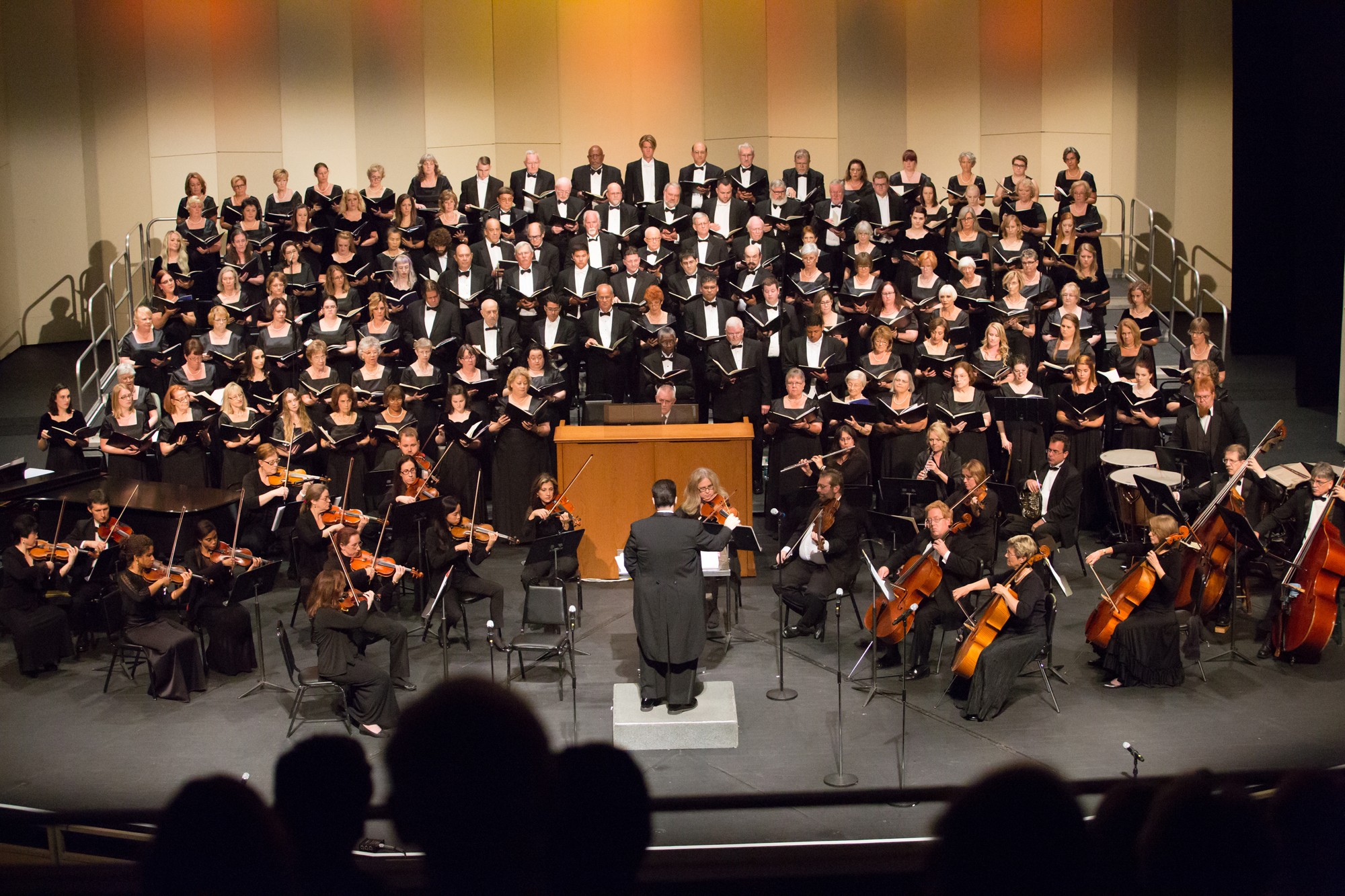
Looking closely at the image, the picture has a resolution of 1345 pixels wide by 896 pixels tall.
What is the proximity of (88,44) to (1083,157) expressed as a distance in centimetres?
1115

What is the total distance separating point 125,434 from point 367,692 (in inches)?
152

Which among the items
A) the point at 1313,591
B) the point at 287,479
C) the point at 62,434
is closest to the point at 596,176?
the point at 287,479

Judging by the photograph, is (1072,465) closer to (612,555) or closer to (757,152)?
(612,555)

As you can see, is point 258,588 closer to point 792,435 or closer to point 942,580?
point 942,580

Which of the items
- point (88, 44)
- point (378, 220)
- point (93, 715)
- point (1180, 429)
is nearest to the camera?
point (93, 715)

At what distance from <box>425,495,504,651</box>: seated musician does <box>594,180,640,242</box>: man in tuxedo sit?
431 cm

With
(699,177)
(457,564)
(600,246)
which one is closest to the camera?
(457,564)

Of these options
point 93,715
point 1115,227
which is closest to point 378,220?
point 93,715

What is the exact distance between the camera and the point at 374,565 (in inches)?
291

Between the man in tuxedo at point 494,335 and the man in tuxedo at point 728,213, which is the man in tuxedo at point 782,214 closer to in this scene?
the man in tuxedo at point 728,213

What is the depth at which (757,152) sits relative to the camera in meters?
14.9

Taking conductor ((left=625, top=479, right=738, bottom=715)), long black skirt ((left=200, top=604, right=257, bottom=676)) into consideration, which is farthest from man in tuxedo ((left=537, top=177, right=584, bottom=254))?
conductor ((left=625, top=479, right=738, bottom=715))

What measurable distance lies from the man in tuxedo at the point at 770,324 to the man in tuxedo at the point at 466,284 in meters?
2.17

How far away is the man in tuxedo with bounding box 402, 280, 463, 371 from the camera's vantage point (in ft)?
33.9
